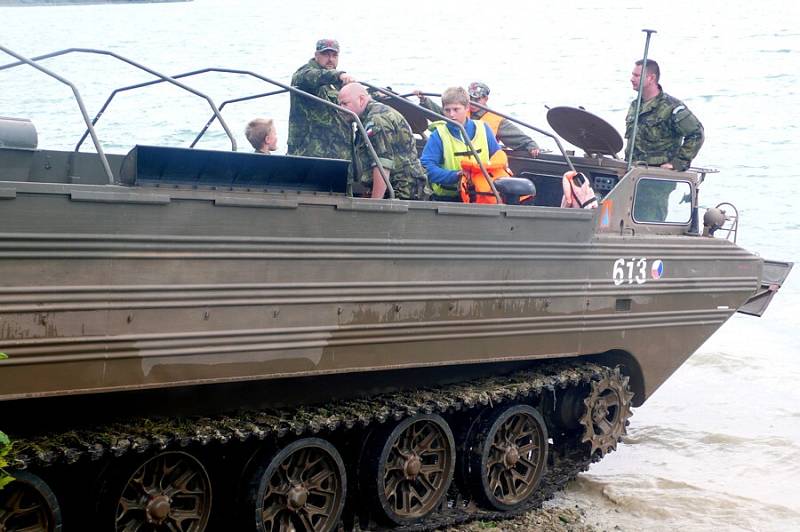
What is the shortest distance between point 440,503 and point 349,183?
2.58 meters

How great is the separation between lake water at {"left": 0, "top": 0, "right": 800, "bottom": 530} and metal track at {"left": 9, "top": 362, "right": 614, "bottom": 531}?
118 centimetres

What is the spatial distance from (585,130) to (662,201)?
3.01 feet

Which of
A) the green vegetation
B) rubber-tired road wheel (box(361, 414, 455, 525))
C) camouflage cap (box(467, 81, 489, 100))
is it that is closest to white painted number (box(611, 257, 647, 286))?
rubber-tired road wheel (box(361, 414, 455, 525))

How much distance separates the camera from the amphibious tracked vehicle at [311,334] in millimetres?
6422

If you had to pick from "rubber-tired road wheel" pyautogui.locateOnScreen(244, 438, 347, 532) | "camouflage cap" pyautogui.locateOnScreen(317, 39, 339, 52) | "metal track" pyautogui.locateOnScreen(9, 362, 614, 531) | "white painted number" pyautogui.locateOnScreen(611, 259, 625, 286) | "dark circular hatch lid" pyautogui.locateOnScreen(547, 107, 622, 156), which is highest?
"camouflage cap" pyautogui.locateOnScreen(317, 39, 339, 52)

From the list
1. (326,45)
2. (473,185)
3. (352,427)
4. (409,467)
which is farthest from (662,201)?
(352,427)

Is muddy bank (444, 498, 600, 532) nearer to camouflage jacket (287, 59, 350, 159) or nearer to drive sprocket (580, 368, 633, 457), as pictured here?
drive sprocket (580, 368, 633, 457)

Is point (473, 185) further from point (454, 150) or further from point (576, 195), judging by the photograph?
point (576, 195)

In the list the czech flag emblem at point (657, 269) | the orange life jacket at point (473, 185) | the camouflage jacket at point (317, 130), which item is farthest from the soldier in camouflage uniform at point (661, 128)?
the camouflage jacket at point (317, 130)

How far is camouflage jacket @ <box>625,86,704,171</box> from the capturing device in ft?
34.2

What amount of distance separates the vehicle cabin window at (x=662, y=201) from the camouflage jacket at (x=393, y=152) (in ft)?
6.95

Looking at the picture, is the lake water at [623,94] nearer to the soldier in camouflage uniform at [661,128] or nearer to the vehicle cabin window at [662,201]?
the vehicle cabin window at [662,201]

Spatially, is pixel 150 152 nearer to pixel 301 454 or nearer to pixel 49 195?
pixel 49 195

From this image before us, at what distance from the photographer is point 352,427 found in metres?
7.92
